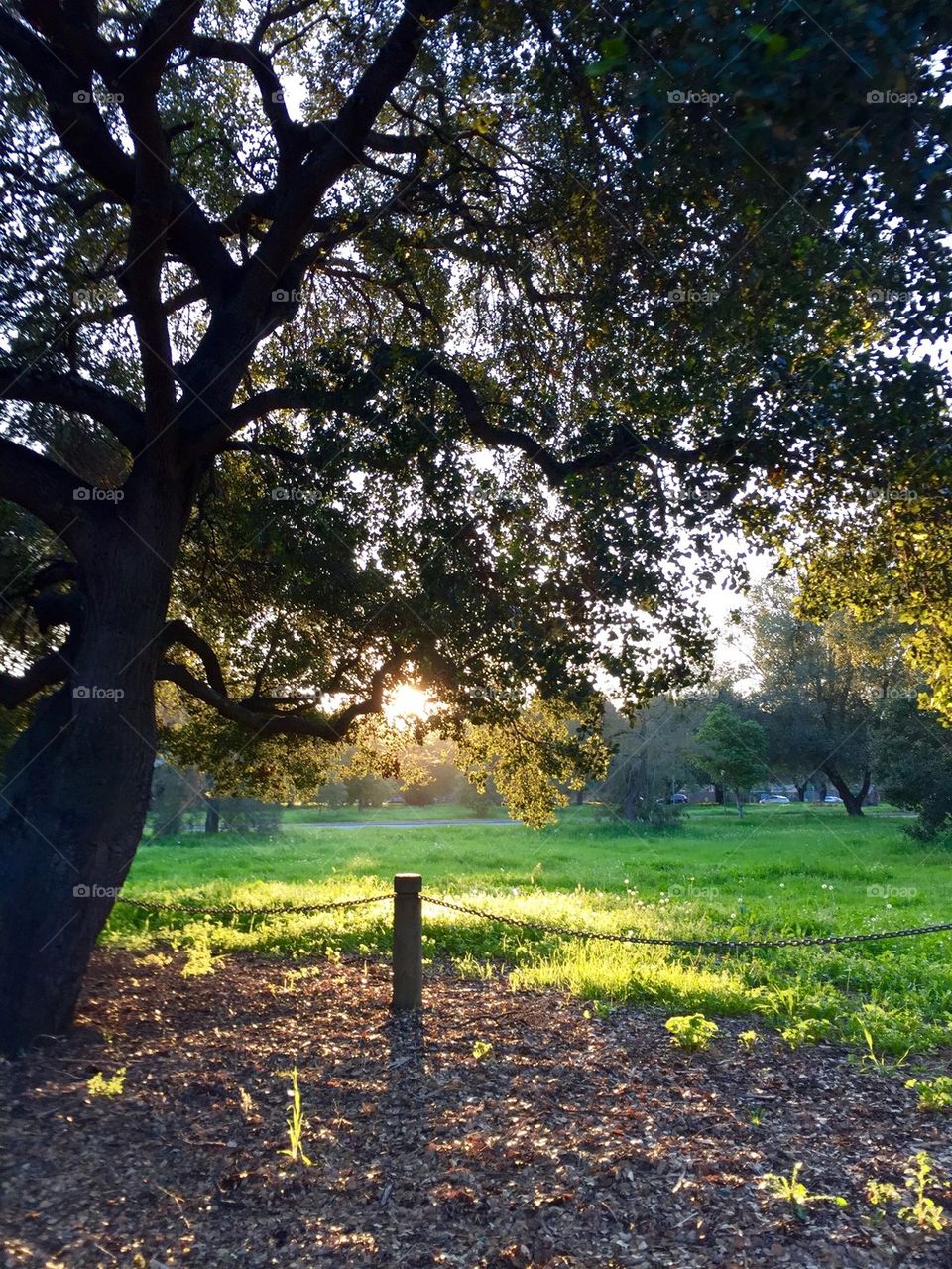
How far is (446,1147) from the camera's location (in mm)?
4645

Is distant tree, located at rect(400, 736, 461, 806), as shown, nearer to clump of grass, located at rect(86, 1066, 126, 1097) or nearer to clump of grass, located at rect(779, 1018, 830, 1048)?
clump of grass, located at rect(779, 1018, 830, 1048)

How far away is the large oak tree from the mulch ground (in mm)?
1228

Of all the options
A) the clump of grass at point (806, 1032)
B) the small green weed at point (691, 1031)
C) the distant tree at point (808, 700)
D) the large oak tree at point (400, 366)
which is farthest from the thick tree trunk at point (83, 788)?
the distant tree at point (808, 700)

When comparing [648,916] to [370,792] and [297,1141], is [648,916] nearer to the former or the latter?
[297,1141]

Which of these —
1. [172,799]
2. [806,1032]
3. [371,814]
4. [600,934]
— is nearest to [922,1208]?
[806,1032]

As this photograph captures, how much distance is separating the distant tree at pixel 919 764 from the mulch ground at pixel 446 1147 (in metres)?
19.7

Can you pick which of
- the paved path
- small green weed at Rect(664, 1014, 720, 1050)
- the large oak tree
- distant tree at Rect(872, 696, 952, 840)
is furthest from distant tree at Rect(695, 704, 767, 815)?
small green weed at Rect(664, 1014, 720, 1050)

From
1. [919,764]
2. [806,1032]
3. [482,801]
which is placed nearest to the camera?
[806,1032]

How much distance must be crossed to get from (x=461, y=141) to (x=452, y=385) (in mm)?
2556

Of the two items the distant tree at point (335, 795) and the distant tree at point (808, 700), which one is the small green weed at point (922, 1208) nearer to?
the distant tree at point (808, 700)

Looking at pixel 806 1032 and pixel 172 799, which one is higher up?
pixel 172 799

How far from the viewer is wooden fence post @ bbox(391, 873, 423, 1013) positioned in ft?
22.4

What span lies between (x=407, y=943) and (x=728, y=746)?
86.2ft

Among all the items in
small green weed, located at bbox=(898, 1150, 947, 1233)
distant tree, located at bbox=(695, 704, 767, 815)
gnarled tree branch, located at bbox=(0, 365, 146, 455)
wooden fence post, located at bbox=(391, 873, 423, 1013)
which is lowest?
small green weed, located at bbox=(898, 1150, 947, 1233)
